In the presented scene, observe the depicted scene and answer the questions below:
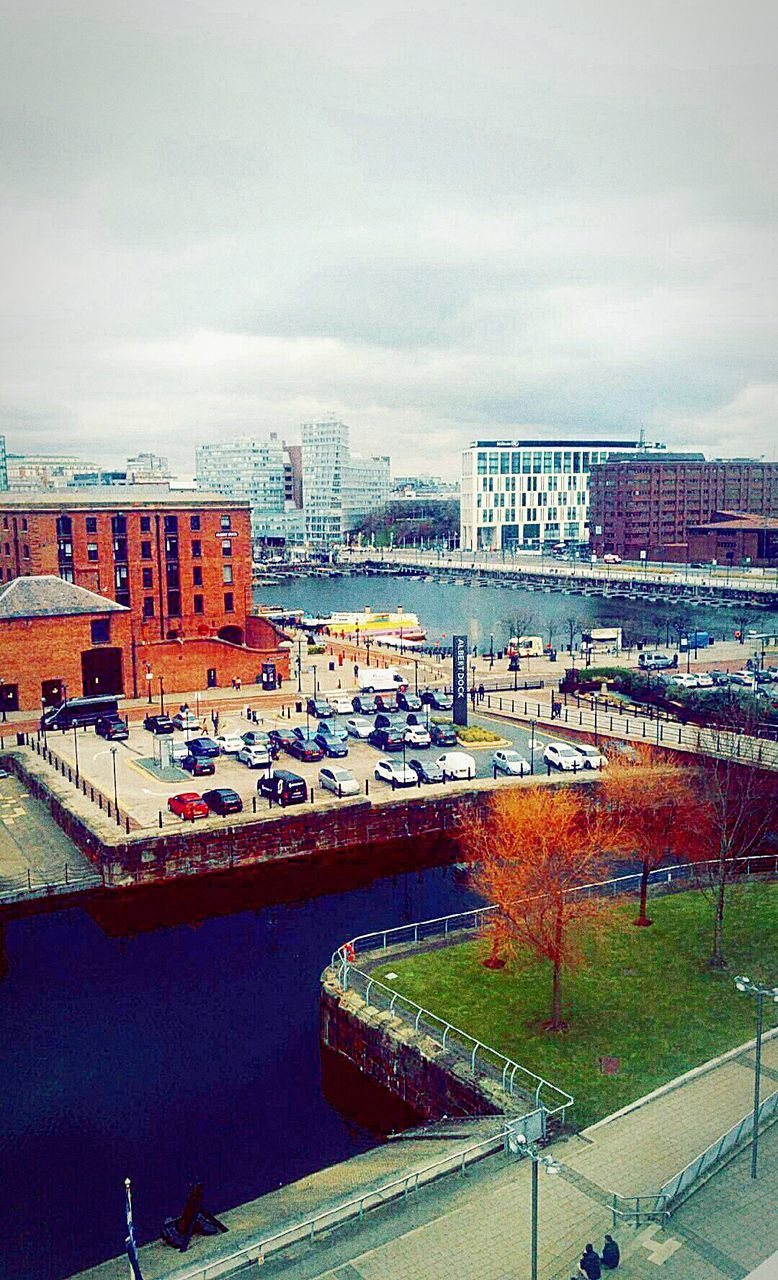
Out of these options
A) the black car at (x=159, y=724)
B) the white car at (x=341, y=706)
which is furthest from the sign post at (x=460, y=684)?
the black car at (x=159, y=724)

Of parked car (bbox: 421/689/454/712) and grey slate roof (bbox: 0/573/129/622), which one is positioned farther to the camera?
parked car (bbox: 421/689/454/712)

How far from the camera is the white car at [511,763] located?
103 feet

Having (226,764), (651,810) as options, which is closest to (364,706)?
(226,764)

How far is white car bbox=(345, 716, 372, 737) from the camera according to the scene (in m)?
37.1

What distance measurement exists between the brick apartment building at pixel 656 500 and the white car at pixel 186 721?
105465mm

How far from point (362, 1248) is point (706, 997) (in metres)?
8.56

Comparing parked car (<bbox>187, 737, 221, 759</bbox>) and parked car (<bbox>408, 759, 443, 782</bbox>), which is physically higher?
parked car (<bbox>187, 737, 221, 759</bbox>)

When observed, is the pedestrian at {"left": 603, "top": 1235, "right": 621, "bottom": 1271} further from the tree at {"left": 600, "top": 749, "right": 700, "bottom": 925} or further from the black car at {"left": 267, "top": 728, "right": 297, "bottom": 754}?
the black car at {"left": 267, "top": 728, "right": 297, "bottom": 754}

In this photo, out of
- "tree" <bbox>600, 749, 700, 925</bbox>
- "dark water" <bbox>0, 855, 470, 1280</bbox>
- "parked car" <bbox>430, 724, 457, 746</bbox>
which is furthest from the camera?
"parked car" <bbox>430, 724, 457, 746</bbox>

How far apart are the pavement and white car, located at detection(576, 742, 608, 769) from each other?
17.5 m

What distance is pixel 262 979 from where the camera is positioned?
21828mm

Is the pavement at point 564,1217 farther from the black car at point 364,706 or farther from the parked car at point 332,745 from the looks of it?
the black car at point 364,706

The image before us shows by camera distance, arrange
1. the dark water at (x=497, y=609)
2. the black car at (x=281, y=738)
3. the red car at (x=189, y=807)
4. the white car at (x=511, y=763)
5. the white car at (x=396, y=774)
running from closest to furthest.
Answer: the red car at (x=189, y=807) → the white car at (x=396, y=774) → the white car at (x=511, y=763) → the black car at (x=281, y=738) → the dark water at (x=497, y=609)

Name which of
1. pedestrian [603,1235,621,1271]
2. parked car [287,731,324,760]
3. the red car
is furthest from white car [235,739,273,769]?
pedestrian [603,1235,621,1271]
